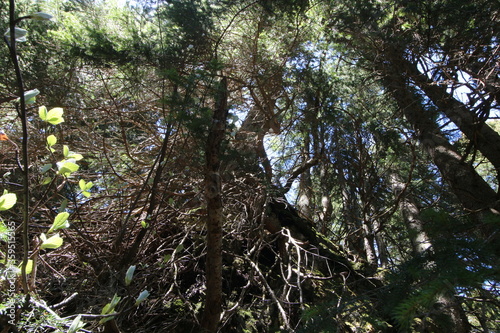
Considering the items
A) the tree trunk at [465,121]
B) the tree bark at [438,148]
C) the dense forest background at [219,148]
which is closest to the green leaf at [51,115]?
the dense forest background at [219,148]

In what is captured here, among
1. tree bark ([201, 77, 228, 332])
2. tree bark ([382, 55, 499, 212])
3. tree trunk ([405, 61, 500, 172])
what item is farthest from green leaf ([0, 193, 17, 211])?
tree trunk ([405, 61, 500, 172])

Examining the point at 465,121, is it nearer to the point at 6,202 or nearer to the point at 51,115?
the point at 51,115

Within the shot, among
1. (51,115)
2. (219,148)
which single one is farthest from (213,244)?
(51,115)

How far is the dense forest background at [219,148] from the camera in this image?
2.66m

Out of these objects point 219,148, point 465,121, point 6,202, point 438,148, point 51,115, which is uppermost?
point 465,121

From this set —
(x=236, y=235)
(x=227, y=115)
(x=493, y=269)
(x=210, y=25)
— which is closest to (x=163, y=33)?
(x=210, y=25)

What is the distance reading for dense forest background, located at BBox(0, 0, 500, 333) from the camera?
2.66m

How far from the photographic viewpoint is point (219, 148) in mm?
2826

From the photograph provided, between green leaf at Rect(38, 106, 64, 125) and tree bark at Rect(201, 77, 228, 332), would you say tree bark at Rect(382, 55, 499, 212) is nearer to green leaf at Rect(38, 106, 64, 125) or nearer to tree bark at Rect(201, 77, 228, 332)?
tree bark at Rect(201, 77, 228, 332)

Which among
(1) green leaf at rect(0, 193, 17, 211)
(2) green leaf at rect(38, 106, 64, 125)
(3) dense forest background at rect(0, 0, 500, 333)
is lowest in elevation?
(1) green leaf at rect(0, 193, 17, 211)

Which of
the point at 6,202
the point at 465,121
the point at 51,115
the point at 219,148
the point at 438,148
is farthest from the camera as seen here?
the point at 438,148

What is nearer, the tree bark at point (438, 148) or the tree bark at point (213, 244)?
the tree bark at point (213, 244)

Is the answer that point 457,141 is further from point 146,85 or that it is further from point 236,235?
point 146,85

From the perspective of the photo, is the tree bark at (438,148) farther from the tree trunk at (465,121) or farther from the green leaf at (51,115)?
the green leaf at (51,115)
